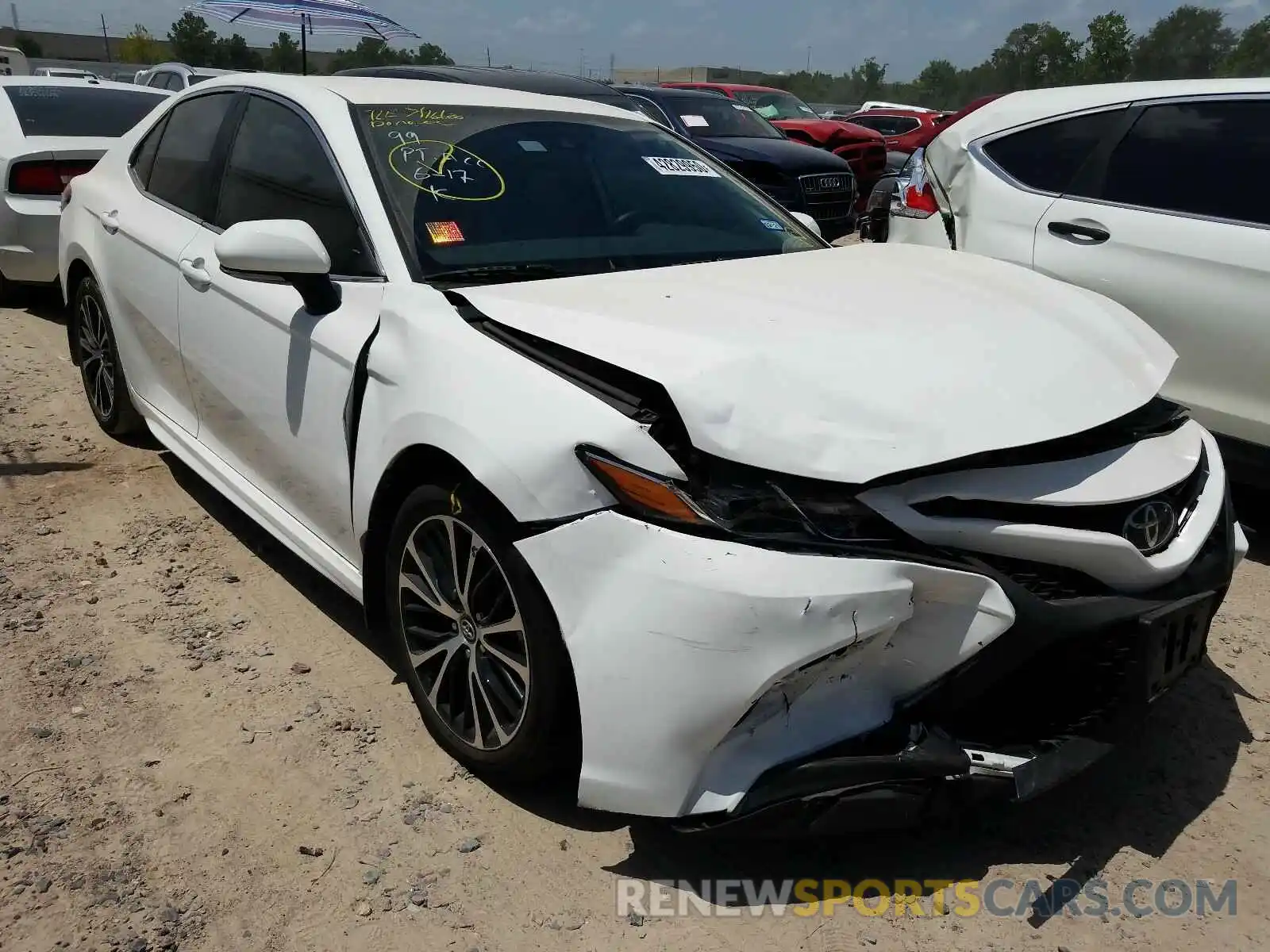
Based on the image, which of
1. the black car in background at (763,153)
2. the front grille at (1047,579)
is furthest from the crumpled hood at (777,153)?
the front grille at (1047,579)

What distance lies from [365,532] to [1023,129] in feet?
11.3

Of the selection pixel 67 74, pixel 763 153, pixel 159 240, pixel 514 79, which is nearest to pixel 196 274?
pixel 159 240

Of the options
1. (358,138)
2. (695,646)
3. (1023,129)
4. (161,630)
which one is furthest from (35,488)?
(1023,129)

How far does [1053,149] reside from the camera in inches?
173

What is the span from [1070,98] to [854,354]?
116 inches

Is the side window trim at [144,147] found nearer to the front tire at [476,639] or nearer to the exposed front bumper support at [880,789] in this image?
the front tire at [476,639]

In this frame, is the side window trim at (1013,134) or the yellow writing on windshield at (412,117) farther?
the side window trim at (1013,134)

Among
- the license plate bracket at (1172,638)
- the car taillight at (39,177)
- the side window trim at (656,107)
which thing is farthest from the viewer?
the side window trim at (656,107)

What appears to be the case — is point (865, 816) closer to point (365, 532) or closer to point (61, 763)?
point (365, 532)

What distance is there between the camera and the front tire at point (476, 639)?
220 centimetres

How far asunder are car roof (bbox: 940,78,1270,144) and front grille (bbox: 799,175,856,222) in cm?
514

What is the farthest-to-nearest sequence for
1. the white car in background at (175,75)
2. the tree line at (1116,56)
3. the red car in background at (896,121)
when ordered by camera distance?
the tree line at (1116,56) → the red car in background at (896,121) → the white car in background at (175,75)

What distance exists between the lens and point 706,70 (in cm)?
6297

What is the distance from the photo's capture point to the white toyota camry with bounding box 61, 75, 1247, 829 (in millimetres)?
1988
